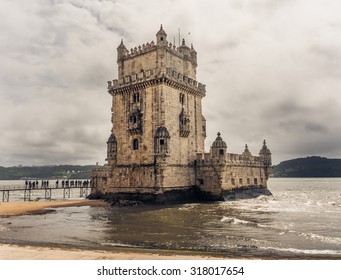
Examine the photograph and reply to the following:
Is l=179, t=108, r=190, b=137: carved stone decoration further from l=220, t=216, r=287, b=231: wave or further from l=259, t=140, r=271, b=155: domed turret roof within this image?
l=259, t=140, r=271, b=155: domed turret roof

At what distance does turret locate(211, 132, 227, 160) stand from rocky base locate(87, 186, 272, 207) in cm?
510

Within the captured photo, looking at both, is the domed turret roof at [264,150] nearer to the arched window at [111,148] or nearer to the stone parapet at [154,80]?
the stone parapet at [154,80]

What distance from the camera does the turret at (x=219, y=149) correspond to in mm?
44062

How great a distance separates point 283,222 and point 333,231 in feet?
14.7

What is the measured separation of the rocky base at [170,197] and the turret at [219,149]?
16.7ft

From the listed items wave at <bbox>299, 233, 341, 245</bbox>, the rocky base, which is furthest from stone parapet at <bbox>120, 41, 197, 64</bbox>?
wave at <bbox>299, 233, 341, 245</bbox>

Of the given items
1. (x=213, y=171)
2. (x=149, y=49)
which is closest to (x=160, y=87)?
(x=149, y=49)

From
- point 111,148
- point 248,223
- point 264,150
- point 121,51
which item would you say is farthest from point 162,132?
point 264,150

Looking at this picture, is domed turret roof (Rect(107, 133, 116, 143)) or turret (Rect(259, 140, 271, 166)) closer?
domed turret roof (Rect(107, 133, 116, 143))

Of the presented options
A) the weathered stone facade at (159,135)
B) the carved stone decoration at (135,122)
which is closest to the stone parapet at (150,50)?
the weathered stone facade at (159,135)

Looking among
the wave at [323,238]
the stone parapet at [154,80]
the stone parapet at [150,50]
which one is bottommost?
the wave at [323,238]

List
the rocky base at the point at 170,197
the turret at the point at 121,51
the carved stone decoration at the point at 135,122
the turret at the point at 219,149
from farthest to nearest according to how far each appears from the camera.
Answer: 1. the turret at the point at 121,51
2. the turret at the point at 219,149
3. the carved stone decoration at the point at 135,122
4. the rocky base at the point at 170,197

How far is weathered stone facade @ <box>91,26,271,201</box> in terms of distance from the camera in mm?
40188
